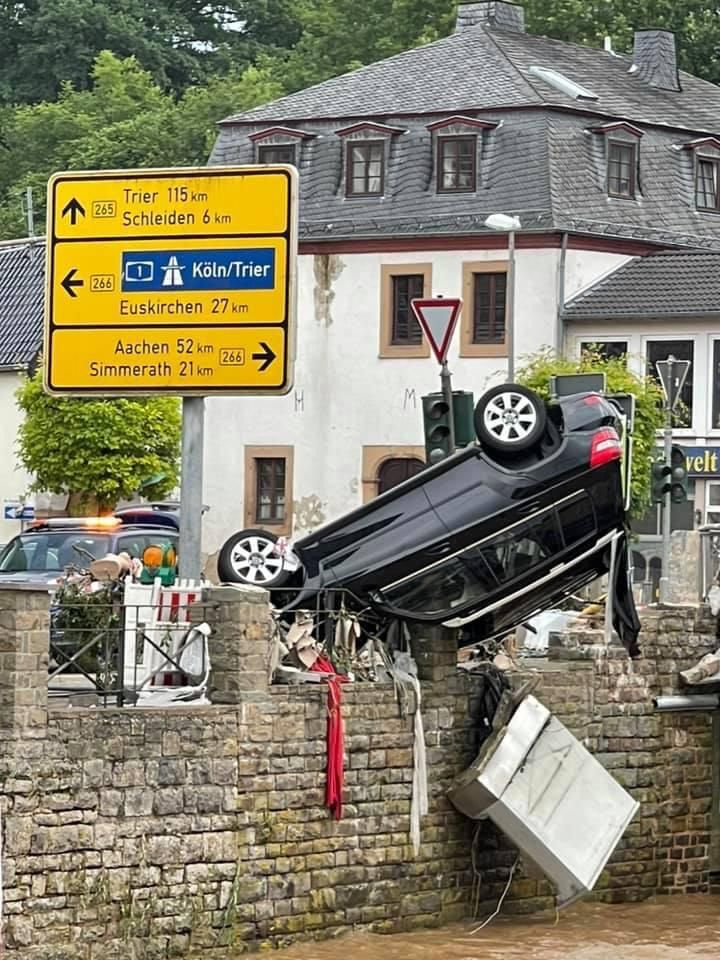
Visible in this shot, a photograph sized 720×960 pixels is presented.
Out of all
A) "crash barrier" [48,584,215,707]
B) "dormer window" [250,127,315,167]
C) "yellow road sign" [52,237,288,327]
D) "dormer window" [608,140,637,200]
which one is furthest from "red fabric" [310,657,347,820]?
"dormer window" [250,127,315,167]

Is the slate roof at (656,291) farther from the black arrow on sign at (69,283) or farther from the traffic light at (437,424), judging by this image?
the black arrow on sign at (69,283)

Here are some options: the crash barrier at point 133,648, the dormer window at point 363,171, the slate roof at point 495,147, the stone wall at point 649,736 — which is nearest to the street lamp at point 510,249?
the slate roof at point 495,147

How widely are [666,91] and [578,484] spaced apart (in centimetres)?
4235

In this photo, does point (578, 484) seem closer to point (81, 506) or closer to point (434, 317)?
point (434, 317)

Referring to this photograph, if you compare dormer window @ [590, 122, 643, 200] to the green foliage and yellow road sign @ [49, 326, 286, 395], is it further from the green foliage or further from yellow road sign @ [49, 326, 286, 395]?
yellow road sign @ [49, 326, 286, 395]

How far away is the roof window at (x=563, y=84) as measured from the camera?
58750mm

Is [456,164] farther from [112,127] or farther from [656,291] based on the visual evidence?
[112,127]

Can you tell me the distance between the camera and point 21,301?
63.5m

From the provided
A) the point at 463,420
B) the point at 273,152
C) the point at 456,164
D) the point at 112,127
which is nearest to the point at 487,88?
the point at 456,164

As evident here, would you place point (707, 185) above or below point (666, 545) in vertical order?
above

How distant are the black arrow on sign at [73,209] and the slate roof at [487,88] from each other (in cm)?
3546

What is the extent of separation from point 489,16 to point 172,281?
144 feet

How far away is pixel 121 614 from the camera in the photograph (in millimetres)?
19562

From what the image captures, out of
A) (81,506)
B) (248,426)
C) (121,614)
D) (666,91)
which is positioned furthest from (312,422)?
(121,614)
